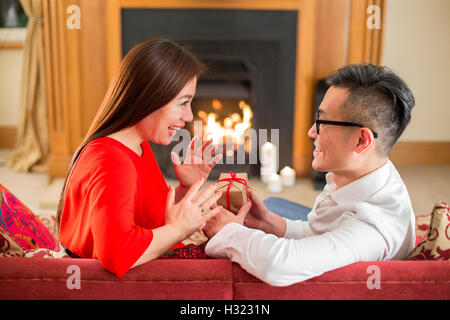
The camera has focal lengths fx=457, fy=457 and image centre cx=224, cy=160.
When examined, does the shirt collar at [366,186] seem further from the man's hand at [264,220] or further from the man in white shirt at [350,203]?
the man's hand at [264,220]

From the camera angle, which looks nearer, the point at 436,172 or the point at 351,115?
the point at 351,115

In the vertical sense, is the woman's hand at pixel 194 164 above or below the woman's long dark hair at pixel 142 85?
below

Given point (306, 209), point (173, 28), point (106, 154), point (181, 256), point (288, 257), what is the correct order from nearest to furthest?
point (288, 257) < point (106, 154) < point (181, 256) < point (306, 209) < point (173, 28)

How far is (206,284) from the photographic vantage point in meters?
1.00

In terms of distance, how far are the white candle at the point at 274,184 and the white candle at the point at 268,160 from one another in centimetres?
19

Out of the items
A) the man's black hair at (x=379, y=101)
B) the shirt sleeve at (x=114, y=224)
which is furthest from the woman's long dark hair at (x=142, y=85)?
the man's black hair at (x=379, y=101)

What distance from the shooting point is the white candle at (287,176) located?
3.60 metres

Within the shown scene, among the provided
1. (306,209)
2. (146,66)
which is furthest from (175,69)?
(306,209)

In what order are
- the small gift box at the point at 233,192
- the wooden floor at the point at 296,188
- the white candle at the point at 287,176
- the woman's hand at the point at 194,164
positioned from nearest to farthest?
the small gift box at the point at 233,192 → the woman's hand at the point at 194,164 → the wooden floor at the point at 296,188 → the white candle at the point at 287,176

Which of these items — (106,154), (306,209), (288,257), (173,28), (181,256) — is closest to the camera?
(288,257)

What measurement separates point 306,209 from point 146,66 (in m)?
1.10

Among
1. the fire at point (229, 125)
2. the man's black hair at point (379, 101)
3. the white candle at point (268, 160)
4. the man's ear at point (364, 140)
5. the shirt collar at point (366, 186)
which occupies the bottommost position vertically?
the white candle at point (268, 160)

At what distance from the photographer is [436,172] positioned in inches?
157

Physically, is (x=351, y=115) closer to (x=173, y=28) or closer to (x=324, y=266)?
(x=324, y=266)
